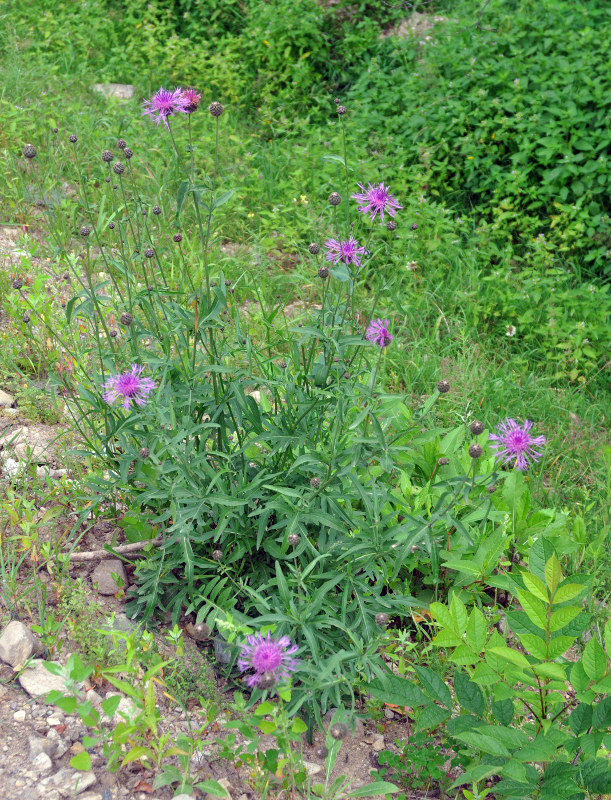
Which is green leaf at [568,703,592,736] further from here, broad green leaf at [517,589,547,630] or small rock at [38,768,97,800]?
small rock at [38,768,97,800]

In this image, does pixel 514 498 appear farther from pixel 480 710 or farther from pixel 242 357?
pixel 242 357

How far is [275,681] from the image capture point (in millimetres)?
1677

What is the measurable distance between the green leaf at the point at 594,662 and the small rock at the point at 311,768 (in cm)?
73

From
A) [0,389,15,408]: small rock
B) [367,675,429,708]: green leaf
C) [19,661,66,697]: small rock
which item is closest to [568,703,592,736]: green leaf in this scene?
[367,675,429,708]: green leaf

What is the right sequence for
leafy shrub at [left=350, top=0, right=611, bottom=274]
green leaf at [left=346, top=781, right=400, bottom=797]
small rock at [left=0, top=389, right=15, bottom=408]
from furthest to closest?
1. leafy shrub at [left=350, top=0, right=611, bottom=274]
2. small rock at [left=0, top=389, right=15, bottom=408]
3. green leaf at [left=346, top=781, right=400, bottom=797]

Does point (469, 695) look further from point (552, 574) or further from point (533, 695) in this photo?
point (552, 574)

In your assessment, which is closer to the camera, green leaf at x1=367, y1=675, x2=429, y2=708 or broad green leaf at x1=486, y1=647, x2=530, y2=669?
broad green leaf at x1=486, y1=647, x2=530, y2=669

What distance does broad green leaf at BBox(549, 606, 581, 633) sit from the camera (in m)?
1.66

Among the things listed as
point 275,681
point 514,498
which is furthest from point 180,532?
point 514,498

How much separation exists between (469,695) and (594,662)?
33cm

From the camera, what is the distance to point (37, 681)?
2.00 metres

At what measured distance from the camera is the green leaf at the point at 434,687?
1924 mm

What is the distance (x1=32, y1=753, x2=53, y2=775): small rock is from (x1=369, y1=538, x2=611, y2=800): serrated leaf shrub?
0.80 metres

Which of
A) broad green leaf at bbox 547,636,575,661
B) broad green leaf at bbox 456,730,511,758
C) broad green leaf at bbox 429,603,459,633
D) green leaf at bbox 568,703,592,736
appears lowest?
green leaf at bbox 568,703,592,736
